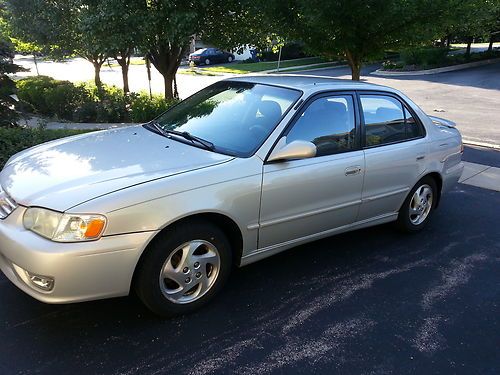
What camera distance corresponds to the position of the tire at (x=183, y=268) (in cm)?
288

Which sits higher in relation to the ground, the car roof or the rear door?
the car roof

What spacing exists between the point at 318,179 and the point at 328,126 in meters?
0.49

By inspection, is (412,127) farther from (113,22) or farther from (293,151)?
(113,22)

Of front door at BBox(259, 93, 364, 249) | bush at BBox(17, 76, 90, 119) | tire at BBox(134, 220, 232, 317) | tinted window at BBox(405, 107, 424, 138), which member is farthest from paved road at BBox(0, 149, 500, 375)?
bush at BBox(17, 76, 90, 119)

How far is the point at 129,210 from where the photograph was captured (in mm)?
2705

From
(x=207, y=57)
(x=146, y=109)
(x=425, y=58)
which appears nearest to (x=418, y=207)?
(x=146, y=109)

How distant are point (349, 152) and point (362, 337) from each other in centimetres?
150

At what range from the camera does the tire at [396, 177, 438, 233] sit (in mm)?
4543

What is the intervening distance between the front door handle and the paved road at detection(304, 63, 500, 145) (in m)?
6.72

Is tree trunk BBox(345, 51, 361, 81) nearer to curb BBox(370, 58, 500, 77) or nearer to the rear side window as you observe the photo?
the rear side window

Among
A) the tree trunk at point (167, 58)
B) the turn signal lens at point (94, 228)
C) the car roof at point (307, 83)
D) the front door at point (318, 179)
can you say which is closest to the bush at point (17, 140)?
the car roof at point (307, 83)

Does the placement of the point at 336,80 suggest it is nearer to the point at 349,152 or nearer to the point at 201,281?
the point at 349,152

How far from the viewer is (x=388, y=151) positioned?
412 cm

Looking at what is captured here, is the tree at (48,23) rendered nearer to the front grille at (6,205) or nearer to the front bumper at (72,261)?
the front grille at (6,205)
